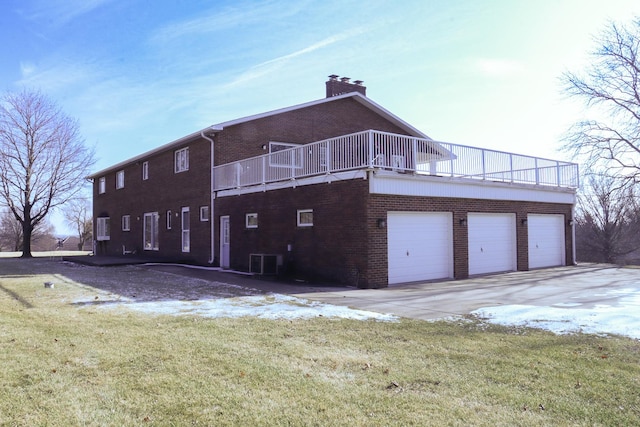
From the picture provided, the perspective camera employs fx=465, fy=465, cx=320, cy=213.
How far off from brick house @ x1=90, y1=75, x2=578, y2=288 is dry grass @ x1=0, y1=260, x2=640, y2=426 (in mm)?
5655

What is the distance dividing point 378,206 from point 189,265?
1026cm

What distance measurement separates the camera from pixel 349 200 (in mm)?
12508

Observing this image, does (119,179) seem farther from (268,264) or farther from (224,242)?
(268,264)

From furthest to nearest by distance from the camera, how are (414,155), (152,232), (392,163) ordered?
(152,232), (414,155), (392,163)

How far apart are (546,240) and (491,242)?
3908 millimetres

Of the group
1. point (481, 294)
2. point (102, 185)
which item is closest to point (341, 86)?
point (481, 294)

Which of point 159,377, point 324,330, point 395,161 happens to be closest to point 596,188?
point 395,161

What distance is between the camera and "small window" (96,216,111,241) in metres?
29.4

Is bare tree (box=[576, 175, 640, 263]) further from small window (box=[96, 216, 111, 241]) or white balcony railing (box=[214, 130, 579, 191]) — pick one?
small window (box=[96, 216, 111, 241])

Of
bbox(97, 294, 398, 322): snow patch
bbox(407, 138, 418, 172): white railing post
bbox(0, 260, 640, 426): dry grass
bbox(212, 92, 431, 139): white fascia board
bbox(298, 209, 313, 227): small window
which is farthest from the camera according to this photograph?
bbox(212, 92, 431, 139): white fascia board

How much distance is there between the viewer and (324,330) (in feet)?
22.1

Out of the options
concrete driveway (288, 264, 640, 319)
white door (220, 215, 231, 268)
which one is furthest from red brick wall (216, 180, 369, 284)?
concrete driveway (288, 264, 640, 319)

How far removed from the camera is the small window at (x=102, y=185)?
3039 cm

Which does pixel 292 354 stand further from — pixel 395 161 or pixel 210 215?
pixel 210 215
